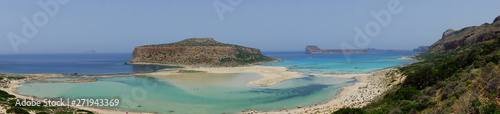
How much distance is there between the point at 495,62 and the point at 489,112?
7908 millimetres

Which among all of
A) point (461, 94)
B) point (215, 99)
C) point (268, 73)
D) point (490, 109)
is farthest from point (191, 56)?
point (490, 109)

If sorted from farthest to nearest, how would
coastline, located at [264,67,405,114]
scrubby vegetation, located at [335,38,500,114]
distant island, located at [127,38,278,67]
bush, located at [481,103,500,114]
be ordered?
distant island, located at [127,38,278,67]
coastline, located at [264,67,405,114]
scrubby vegetation, located at [335,38,500,114]
bush, located at [481,103,500,114]

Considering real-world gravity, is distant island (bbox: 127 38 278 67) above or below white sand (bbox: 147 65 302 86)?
above

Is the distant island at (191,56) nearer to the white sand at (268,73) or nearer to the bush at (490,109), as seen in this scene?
the white sand at (268,73)

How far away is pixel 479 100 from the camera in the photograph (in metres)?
6.85

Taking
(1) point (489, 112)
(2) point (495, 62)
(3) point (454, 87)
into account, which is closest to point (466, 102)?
(1) point (489, 112)

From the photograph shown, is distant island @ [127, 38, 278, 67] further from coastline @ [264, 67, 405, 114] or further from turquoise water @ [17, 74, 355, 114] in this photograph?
coastline @ [264, 67, 405, 114]

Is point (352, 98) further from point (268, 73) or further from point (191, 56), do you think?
point (191, 56)

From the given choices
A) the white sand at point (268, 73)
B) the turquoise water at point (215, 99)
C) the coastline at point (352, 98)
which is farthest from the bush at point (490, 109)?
the white sand at point (268, 73)

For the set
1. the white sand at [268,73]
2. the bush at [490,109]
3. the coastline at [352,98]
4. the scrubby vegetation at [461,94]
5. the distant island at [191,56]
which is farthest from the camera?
the distant island at [191,56]

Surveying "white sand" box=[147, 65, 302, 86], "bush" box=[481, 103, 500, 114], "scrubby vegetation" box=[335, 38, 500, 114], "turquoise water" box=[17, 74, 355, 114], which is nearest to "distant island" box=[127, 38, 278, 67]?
"white sand" box=[147, 65, 302, 86]

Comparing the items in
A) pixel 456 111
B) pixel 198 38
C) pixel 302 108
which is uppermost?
pixel 198 38

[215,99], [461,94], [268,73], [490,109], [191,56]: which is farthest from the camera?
[191,56]

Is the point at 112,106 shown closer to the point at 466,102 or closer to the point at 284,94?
the point at 284,94
